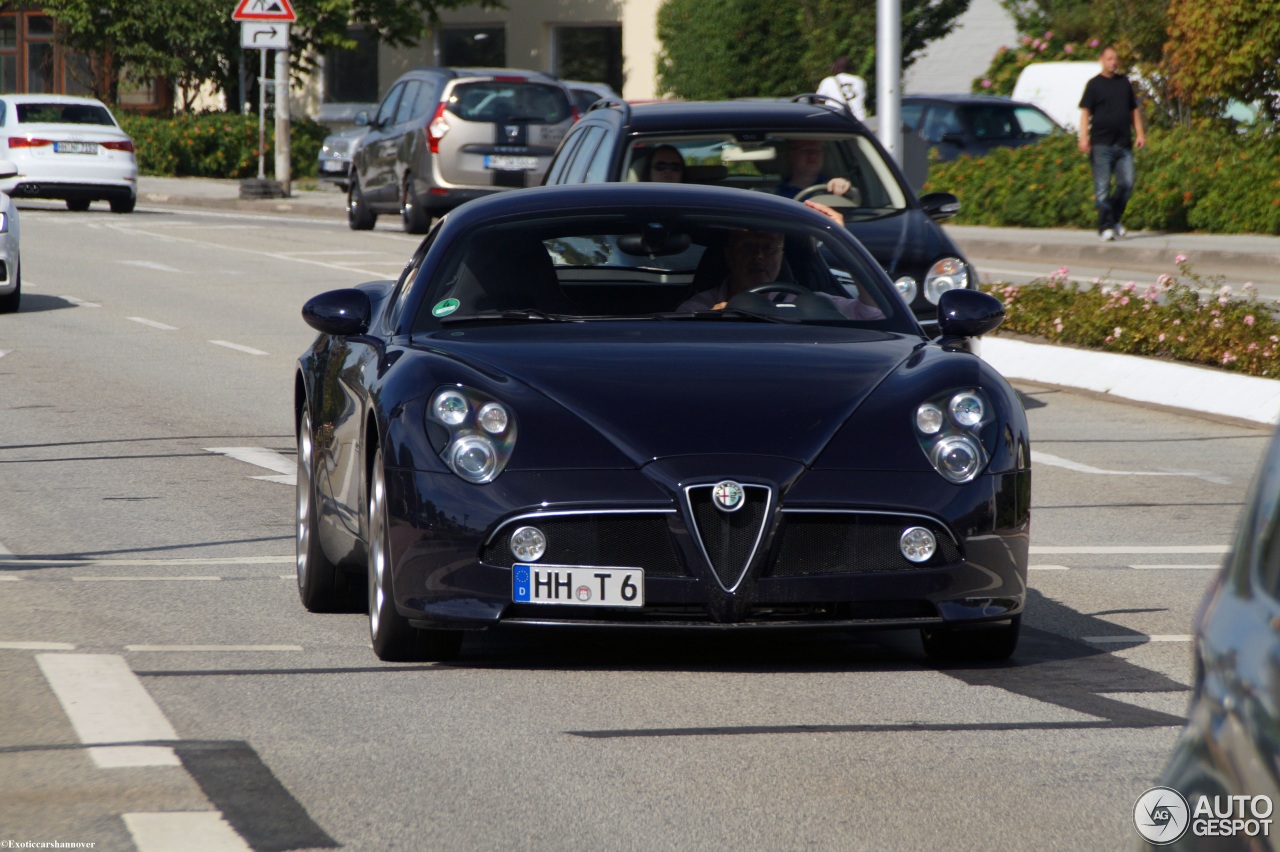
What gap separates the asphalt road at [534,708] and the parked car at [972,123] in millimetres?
21119

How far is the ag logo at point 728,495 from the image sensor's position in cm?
563

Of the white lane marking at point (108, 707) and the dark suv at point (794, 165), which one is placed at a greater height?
the dark suv at point (794, 165)

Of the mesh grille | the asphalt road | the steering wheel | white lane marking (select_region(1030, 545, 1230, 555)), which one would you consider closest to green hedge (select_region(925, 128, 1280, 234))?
the steering wheel

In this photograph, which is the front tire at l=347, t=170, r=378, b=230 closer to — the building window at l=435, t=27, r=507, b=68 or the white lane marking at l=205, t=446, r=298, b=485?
the white lane marking at l=205, t=446, r=298, b=485

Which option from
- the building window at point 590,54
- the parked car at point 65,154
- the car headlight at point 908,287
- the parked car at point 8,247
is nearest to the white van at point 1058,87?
the parked car at point 65,154

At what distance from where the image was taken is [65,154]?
3303cm

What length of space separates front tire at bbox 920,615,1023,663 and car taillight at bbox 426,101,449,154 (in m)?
21.2

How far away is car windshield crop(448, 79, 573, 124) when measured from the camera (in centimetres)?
2719

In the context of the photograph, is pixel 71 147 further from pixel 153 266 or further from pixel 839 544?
pixel 839 544

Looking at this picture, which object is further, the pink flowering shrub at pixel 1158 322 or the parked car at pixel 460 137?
the parked car at pixel 460 137

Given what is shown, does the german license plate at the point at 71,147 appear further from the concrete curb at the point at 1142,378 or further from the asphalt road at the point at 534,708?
the asphalt road at the point at 534,708

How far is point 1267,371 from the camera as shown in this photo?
13094mm

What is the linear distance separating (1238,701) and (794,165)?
9.72 metres

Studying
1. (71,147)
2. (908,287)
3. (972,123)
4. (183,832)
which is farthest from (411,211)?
(183,832)
